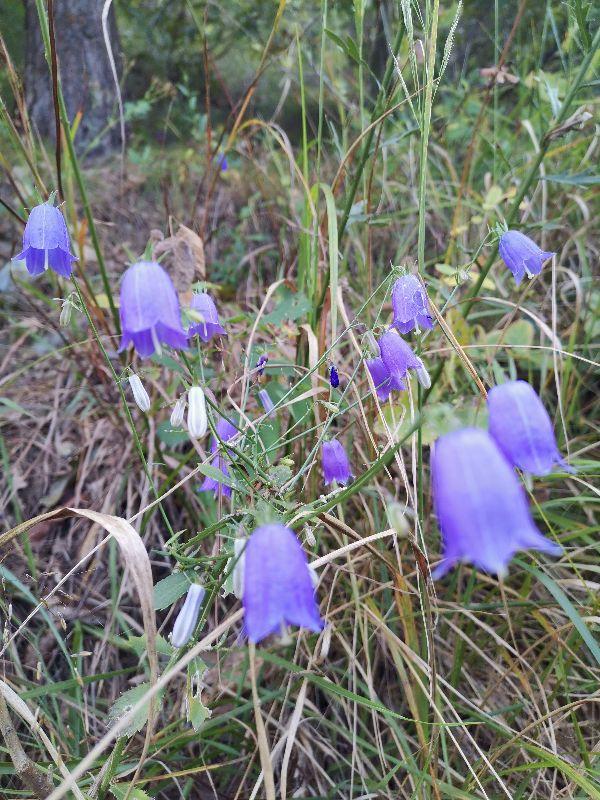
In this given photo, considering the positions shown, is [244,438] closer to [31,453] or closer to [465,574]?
[465,574]

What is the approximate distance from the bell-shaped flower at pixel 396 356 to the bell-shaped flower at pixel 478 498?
68cm

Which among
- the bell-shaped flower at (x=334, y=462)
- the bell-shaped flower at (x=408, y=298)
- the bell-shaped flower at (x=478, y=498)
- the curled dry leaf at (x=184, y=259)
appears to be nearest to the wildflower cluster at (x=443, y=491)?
the bell-shaped flower at (x=478, y=498)

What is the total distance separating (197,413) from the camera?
1237mm

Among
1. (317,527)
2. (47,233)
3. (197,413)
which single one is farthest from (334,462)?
(47,233)

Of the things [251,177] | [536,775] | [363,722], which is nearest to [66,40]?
[251,177]

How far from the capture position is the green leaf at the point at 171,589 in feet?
4.06

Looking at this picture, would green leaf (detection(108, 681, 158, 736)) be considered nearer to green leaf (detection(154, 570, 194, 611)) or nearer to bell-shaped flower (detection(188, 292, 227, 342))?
green leaf (detection(154, 570, 194, 611))

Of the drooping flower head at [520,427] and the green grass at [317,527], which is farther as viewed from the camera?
the green grass at [317,527]

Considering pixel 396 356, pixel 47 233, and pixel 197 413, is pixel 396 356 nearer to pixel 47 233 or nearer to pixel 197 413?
pixel 197 413

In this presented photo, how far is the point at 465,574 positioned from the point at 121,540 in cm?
147

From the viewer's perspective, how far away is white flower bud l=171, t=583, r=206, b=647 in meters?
A: 1.15

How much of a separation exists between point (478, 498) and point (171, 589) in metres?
0.67

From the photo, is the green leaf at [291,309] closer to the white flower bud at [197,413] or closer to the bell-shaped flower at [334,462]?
the bell-shaped flower at [334,462]

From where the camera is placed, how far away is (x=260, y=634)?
0.99 m
